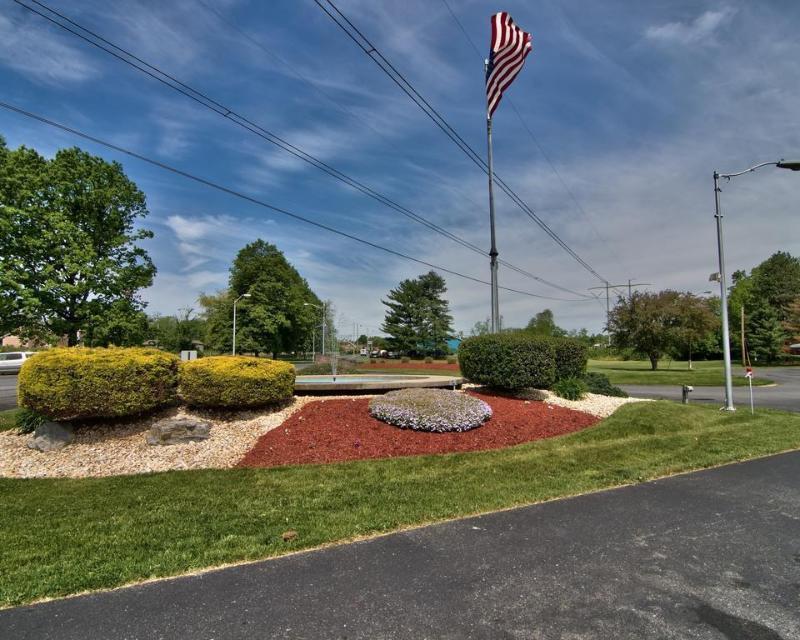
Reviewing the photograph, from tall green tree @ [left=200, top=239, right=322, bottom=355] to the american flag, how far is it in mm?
34285

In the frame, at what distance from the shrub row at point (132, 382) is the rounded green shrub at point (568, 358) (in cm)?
788

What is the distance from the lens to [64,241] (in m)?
17.3

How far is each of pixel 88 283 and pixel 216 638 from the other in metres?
19.1

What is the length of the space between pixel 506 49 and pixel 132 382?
12.4m

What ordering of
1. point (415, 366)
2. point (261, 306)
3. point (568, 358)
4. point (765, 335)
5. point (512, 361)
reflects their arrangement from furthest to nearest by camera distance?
point (765, 335)
point (261, 306)
point (415, 366)
point (568, 358)
point (512, 361)

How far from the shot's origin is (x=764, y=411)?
41.3 feet

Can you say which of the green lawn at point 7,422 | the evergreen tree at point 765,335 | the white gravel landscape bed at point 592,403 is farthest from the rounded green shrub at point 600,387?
the evergreen tree at point 765,335

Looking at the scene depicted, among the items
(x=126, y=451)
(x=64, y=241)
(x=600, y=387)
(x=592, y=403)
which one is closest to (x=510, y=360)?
(x=592, y=403)

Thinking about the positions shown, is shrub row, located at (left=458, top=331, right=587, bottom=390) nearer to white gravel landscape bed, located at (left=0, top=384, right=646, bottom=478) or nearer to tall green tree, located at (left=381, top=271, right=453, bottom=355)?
white gravel landscape bed, located at (left=0, top=384, right=646, bottom=478)

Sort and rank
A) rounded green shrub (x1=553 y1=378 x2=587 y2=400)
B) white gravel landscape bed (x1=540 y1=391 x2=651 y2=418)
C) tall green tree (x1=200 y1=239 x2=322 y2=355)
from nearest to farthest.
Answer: white gravel landscape bed (x1=540 y1=391 x2=651 y2=418) → rounded green shrub (x1=553 y1=378 x2=587 y2=400) → tall green tree (x1=200 y1=239 x2=322 y2=355)

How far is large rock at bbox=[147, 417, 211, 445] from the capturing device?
7062mm

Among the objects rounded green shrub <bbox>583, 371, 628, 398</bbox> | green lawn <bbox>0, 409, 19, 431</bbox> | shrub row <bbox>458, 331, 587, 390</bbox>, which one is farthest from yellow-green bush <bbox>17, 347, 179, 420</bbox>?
rounded green shrub <bbox>583, 371, 628, 398</bbox>

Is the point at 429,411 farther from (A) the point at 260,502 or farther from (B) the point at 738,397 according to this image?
(B) the point at 738,397

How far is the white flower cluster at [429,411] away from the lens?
8289 mm
